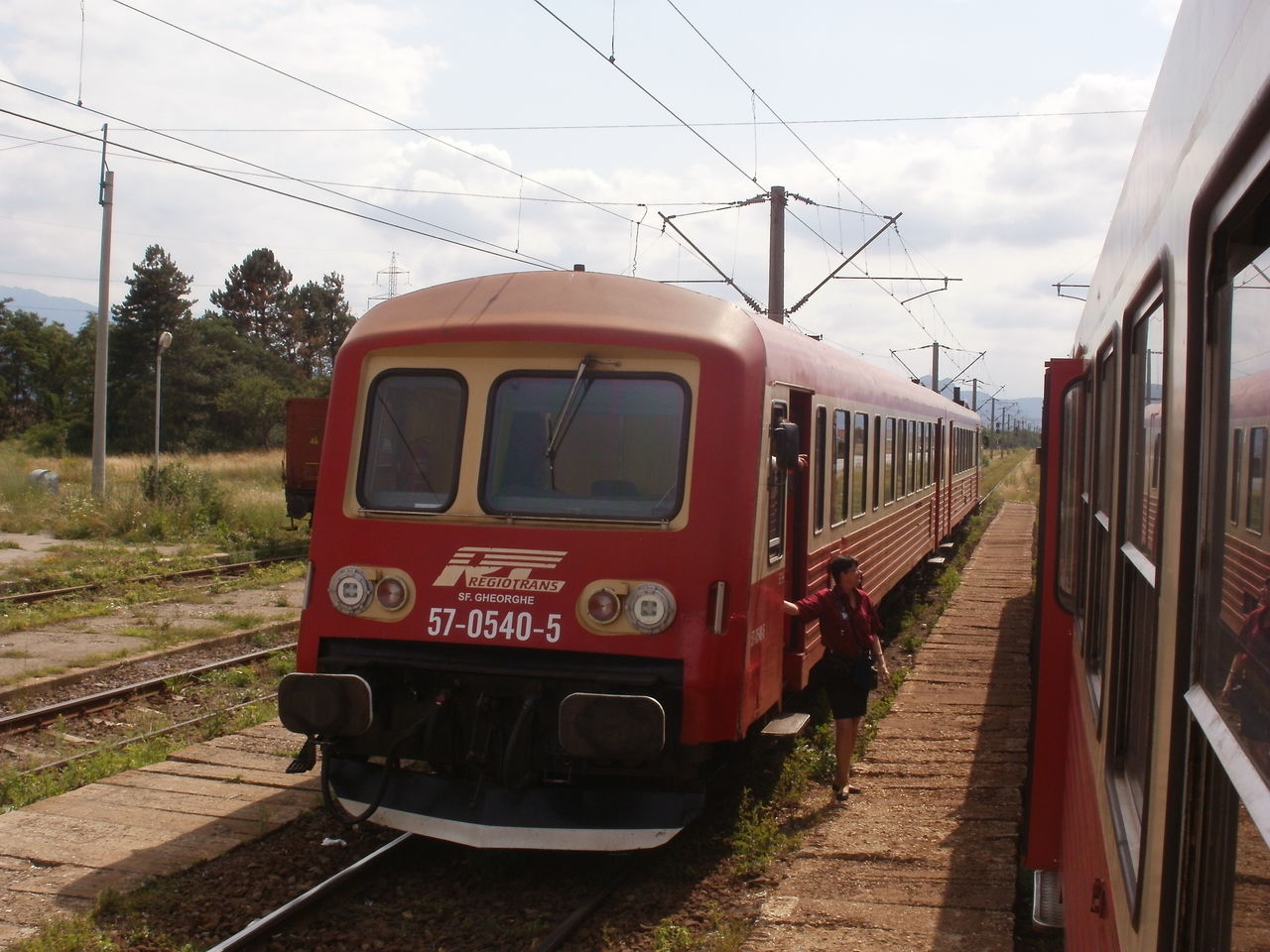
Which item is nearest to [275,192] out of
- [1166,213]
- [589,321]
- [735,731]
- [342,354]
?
[342,354]

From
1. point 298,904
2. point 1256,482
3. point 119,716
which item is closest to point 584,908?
point 298,904

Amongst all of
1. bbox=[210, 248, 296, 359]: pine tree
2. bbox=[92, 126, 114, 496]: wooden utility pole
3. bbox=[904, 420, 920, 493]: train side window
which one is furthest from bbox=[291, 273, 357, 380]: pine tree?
bbox=[904, 420, 920, 493]: train side window

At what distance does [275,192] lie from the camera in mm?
12422

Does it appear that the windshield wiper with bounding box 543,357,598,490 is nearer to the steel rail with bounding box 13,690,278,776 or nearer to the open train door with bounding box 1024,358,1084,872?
the open train door with bounding box 1024,358,1084,872

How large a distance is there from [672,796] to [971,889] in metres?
1.44

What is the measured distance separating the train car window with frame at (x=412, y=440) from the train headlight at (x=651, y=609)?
3.61ft

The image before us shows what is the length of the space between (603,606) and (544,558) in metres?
0.36

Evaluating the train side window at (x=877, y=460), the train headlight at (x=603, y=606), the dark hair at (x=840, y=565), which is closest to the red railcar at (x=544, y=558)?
the train headlight at (x=603, y=606)

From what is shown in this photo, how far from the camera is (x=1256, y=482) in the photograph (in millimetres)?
1270

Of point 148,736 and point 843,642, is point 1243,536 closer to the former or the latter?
point 843,642

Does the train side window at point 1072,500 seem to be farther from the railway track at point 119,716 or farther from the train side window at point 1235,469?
the railway track at point 119,716

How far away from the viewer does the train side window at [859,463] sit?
903cm

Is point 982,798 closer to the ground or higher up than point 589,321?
closer to the ground

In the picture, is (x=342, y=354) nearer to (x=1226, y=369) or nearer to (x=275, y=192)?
(x=1226, y=369)
